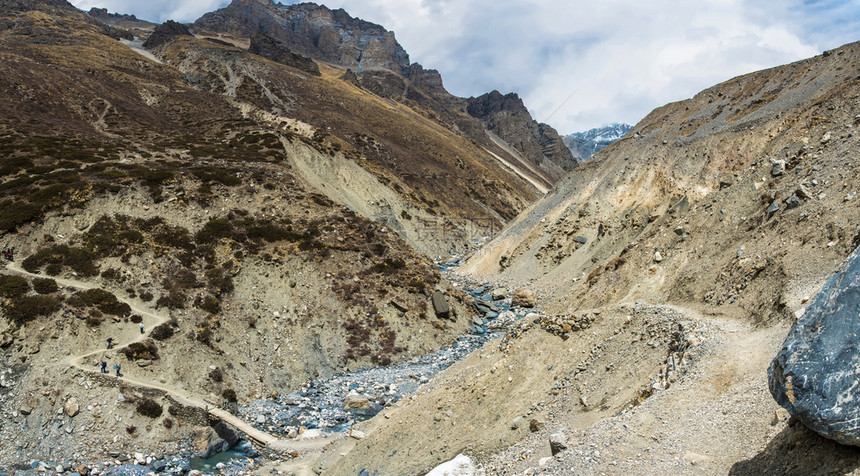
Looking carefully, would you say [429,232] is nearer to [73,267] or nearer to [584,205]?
[584,205]

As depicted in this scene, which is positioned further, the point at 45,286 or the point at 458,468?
the point at 45,286

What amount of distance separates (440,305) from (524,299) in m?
10.3

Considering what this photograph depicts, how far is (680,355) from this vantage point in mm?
14820

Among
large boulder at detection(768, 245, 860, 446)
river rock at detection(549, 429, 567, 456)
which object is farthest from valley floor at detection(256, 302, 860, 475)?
large boulder at detection(768, 245, 860, 446)

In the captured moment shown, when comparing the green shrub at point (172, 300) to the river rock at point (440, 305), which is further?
the river rock at point (440, 305)

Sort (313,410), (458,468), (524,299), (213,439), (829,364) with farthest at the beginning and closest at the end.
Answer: (524,299)
(313,410)
(213,439)
(458,468)
(829,364)

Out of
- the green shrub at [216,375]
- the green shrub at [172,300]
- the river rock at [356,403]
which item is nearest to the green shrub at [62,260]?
the green shrub at [172,300]

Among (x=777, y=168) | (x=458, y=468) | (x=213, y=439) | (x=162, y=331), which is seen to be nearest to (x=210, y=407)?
(x=213, y=439)

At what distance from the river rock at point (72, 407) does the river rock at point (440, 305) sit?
2523 centimetres

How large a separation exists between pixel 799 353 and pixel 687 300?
1619cm

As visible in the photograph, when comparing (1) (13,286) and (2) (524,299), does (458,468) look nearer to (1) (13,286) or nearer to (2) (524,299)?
(1) (13,286)

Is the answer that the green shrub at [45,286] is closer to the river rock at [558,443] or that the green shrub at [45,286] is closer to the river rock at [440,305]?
the river rock at [440,305]

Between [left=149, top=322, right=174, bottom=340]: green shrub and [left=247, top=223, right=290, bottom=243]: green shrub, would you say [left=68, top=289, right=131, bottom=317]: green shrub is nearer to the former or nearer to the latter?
[left=149, top=322, right=174, bottom=340]: green shrub

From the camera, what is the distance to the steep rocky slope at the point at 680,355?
11.1 m
